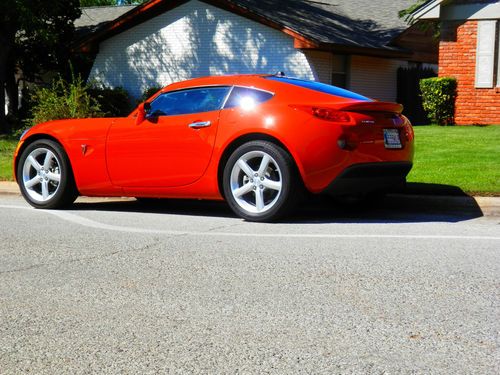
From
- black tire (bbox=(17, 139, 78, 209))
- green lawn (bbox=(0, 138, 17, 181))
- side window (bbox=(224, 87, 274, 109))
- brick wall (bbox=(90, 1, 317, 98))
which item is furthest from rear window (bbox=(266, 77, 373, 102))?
brick wall (bbox=(90, 1, 317, 98))

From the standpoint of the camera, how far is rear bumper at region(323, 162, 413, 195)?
26.2 feet

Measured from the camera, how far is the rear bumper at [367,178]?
26.2 feet

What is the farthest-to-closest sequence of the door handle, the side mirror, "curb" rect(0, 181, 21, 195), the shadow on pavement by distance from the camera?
1. "curb" rect(0, 181, 21, 195)
2. the side mirror
3. the shadow on pavement
4. the door handle

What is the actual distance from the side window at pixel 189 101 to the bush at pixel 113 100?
54.3 ft

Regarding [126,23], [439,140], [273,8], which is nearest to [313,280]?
[439,140]

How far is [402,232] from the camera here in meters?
7.59

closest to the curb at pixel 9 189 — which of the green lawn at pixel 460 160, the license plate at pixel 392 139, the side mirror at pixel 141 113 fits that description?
the side mirror at pixel 141 113

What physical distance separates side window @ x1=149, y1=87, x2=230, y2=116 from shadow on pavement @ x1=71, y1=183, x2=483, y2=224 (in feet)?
3.80

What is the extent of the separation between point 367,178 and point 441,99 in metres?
12.3

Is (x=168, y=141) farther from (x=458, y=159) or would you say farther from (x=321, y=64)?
(x=321, y=64)

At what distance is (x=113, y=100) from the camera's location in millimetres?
26375

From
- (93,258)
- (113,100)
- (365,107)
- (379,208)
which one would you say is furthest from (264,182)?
(113,100)

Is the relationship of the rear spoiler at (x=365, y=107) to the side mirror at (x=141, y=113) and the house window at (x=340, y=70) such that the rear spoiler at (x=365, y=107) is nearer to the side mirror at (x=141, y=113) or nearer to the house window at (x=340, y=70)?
the side mirror at (x=141, y=113)

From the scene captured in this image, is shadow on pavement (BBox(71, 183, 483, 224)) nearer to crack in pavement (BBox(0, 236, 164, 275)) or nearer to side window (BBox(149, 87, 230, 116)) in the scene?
side window (BBox(149, 87, 230, 116))
